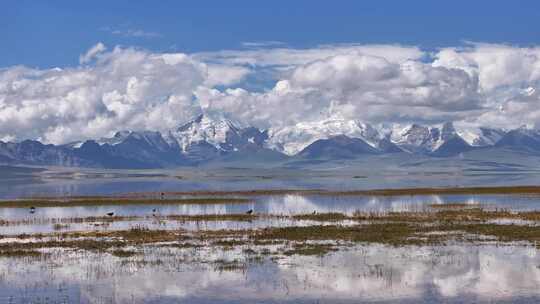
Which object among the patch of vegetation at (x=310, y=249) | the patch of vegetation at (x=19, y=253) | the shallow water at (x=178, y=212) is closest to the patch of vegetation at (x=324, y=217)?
the shallow water at (x=178, y=212)

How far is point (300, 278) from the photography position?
122 ft

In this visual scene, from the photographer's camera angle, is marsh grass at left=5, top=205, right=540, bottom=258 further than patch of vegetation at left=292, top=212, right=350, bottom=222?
No

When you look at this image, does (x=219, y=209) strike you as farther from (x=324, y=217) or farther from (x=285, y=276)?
(x=285, y=276)

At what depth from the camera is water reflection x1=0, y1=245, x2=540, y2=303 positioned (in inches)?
1305

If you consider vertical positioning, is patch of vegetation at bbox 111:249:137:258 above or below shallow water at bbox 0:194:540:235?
below

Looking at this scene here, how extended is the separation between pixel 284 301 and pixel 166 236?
27.5m

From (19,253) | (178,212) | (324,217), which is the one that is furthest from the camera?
(178,212)

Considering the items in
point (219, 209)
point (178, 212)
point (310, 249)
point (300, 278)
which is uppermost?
point (219, 209)

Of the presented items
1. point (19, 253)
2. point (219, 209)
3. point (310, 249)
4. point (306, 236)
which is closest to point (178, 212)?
point (219, 209)

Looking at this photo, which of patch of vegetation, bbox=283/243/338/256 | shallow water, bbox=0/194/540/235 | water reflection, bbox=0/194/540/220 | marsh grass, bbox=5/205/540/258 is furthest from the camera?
water reflection, bbox=0/194/540/220

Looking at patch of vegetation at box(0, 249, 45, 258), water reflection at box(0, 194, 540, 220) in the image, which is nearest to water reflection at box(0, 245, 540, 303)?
patch of vegetation at box(0, 249, 45, 258)

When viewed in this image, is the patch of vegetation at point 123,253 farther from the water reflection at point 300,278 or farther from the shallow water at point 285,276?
the water reflection at point 300,278

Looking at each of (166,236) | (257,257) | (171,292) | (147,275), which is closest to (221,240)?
(166,236)

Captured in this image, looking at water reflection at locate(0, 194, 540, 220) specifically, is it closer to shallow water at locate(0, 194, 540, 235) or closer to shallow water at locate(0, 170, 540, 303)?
shallow water at locate(0, 194, 540, 235)
